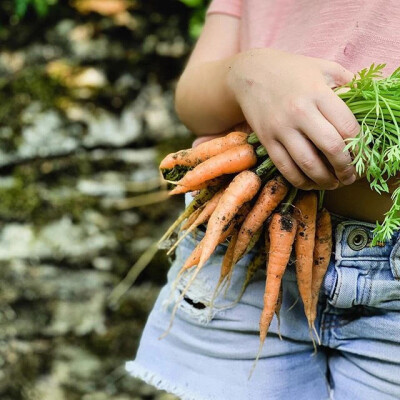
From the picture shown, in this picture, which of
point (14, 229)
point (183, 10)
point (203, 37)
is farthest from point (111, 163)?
point (203, 37)

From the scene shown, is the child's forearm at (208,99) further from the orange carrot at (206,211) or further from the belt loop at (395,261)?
the belt loop at (395,261)

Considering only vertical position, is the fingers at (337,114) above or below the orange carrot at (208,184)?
above

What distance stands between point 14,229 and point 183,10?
1.04 metres

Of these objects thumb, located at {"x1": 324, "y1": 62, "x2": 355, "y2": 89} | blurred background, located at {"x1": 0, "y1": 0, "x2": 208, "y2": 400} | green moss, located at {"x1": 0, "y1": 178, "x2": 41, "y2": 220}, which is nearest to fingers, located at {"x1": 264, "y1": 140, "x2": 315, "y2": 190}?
thumb, located at {"x1": 324, "y1": 62, "x2": 355, "y2": 89}

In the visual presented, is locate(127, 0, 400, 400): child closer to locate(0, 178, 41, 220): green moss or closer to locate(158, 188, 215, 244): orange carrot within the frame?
locate(158, 188, 215, 244): orange carrot

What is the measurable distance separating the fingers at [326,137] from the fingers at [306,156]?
0.01 meters

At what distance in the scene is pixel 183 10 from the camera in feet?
6.76

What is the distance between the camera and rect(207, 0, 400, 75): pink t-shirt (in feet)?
2.55

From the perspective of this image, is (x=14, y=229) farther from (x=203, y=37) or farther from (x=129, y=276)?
(x=203, y=37)

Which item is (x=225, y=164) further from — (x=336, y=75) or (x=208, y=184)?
(x=336, y=75)

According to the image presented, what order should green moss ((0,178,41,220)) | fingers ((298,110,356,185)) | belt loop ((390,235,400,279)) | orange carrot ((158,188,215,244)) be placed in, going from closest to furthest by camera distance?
fingers ((298,110,356,185)), belt loop ((390,235,400,279)), orange carrot ((158,188,215,244)), green moss ((0,178,41,220))

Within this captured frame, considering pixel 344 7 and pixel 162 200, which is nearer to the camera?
pixel 344 7

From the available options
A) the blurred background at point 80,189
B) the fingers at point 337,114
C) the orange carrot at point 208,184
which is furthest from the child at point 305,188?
the blurred background at point 80,189

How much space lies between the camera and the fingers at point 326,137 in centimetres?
66
